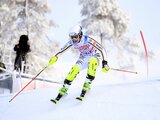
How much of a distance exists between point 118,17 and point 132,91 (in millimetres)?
15962

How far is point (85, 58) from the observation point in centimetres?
655

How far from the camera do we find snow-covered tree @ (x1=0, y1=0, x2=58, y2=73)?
63.9ft

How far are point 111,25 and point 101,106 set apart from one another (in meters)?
15.9

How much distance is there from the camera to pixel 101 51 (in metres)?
6.44

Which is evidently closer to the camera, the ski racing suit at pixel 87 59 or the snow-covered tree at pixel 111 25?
the ski racing suit at pixel 87 59

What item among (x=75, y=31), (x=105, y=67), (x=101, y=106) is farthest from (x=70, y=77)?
(x=101, y=106)

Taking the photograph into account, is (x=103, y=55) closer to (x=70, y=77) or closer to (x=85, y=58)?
(x=85, y=58)

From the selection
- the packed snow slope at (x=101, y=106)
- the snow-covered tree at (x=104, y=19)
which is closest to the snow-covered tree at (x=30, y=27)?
the snow-covered tree at (x=104, y=19)

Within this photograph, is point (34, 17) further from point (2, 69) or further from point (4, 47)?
point (2, 69)

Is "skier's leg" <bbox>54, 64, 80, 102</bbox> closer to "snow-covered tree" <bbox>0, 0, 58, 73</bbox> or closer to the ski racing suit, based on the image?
the ski racing suit

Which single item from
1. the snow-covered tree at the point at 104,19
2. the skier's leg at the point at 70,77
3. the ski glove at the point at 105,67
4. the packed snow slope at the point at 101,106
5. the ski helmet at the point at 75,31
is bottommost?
the packed snow slope at the point at 101,106

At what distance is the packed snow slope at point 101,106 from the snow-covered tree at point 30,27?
12.4m

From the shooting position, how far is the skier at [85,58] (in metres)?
6.23

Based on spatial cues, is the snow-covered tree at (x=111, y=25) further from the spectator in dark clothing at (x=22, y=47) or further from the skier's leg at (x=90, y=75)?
the skier's leg at (x=90, y=75)
